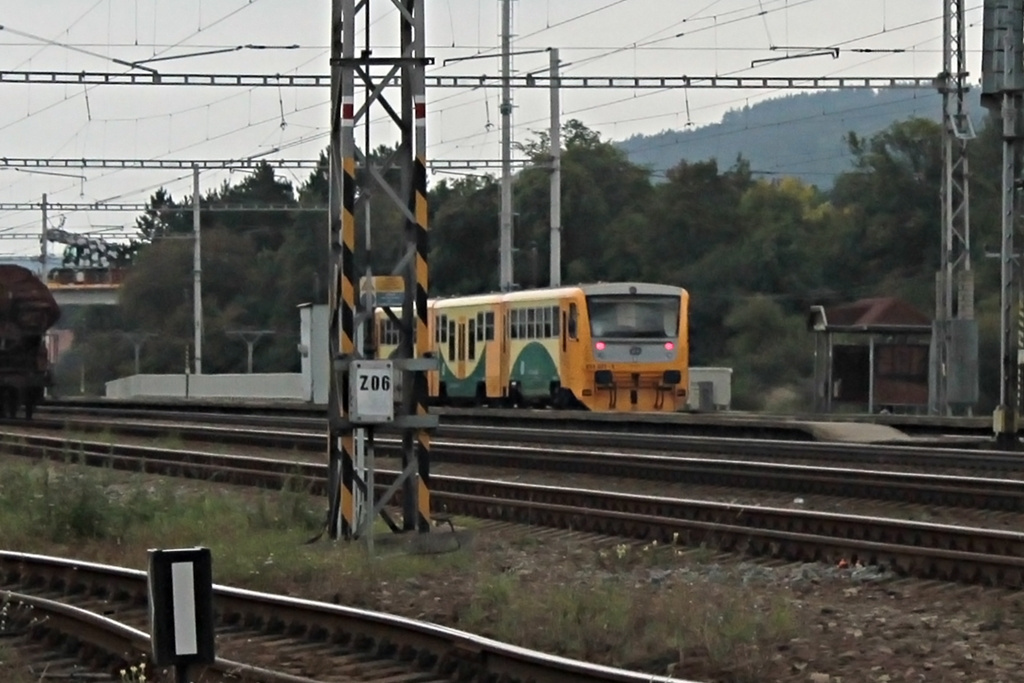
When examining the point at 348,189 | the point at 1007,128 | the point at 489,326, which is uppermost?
the point at 1007,128

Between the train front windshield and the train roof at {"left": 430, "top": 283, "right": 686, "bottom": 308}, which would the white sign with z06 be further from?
the train roof at {"left": 430, "top": 283, "right": 686, "bottom": 308}

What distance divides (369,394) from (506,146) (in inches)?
1247

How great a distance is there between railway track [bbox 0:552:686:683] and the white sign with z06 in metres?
2.14

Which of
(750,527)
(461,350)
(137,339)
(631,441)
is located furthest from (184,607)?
(137,339)

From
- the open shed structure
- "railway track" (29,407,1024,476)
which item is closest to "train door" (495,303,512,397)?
"railway track" (29,407,1024,476)

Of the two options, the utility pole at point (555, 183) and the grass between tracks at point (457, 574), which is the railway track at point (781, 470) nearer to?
the grass between tracks at point (457, 574)

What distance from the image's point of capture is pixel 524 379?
38938mm

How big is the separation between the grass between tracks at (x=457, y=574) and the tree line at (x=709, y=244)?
44102mm

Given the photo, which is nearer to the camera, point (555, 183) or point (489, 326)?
point (489, 326)

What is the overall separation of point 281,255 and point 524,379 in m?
48.8

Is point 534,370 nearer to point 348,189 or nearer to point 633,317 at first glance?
point 633,317

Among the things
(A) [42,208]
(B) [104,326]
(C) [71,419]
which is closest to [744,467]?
(C) [71,419]

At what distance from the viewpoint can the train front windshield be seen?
118 feet

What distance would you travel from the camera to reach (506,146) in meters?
44.7
